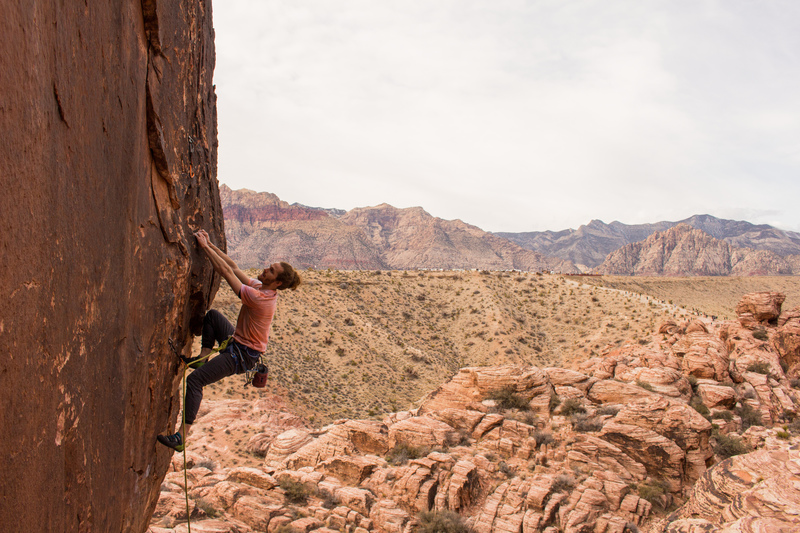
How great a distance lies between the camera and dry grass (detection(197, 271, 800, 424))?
33.4m

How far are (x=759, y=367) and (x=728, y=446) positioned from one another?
8389mm

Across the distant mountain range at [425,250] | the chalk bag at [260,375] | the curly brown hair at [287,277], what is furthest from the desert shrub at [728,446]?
the distant mountain range at [425,250]

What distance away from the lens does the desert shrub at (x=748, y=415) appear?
1742 centimetres

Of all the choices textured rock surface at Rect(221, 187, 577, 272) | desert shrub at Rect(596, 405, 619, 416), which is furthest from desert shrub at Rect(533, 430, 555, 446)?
textured rock surface at Rect(221, 187, 577, 272)

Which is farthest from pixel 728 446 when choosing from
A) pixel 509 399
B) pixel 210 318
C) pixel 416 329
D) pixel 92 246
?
pixel 416 329

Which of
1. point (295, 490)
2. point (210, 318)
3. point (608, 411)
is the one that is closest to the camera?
point (210, 318)

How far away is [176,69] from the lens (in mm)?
4824

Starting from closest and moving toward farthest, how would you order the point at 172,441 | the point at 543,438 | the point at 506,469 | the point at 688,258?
1. the point at 172,441
2. the point at 506,469
3. the point at 543,438
4. the point at 688,258

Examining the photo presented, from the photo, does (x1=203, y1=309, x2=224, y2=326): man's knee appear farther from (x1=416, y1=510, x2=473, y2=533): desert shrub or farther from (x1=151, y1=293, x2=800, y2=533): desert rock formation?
(x1=416, y1=510, x2=473, y2=533): desert shrub

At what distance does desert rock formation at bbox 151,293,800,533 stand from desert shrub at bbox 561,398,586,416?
0.14 feet

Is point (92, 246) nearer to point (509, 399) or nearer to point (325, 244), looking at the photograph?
point (509, 399)

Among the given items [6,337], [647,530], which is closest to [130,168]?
[6,337]

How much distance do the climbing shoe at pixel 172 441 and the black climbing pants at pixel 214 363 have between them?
0.28 metres

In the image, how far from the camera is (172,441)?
533cm
